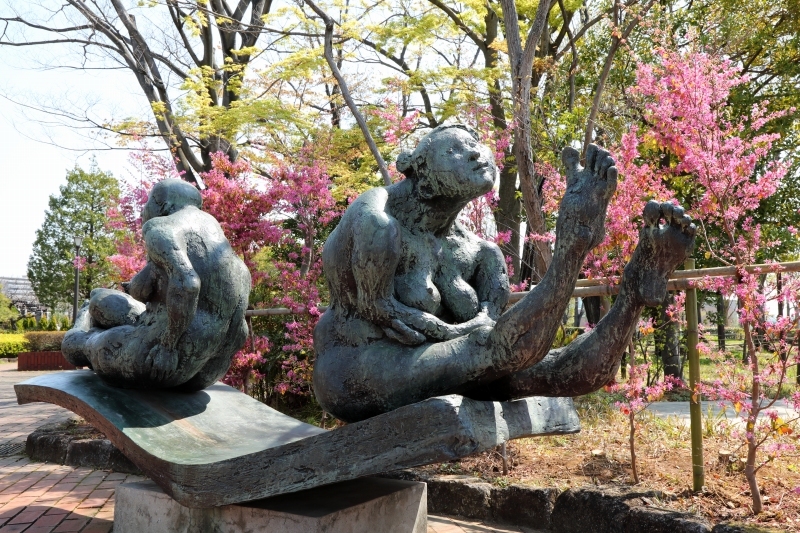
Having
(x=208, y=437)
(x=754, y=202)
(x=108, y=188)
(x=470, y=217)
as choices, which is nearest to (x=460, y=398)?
(x=208, y=437)

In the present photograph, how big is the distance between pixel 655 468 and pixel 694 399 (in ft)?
2.43

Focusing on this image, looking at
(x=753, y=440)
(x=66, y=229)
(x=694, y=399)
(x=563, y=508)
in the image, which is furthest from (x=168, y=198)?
(x=66, y=229)

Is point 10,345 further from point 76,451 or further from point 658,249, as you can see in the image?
point 658,249

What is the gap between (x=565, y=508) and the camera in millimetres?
3654

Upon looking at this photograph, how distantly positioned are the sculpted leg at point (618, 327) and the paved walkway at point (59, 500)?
63.0 inches

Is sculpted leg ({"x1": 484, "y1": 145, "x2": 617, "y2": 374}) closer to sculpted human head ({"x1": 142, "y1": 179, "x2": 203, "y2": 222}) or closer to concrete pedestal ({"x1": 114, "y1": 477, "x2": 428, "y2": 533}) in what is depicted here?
concrete pedestal ({"x1": 114, "y1": 477, "x2": 428, "y2": 533})

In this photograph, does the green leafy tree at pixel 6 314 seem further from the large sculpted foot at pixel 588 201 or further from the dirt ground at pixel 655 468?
the large sculpted foot at pixel 588 201

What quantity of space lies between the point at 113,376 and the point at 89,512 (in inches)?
49.2

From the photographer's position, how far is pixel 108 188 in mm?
29516

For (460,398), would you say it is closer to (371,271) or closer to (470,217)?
(371,271)

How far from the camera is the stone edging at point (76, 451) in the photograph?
17.9 feet

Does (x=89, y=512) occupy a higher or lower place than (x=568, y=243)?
lower

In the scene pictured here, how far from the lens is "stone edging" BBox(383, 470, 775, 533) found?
10.5 feet

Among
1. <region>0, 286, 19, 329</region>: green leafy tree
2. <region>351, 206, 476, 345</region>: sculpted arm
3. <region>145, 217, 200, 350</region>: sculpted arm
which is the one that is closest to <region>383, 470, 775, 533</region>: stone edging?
<region>145, 217, 200, 350</region>: sculpted arm
